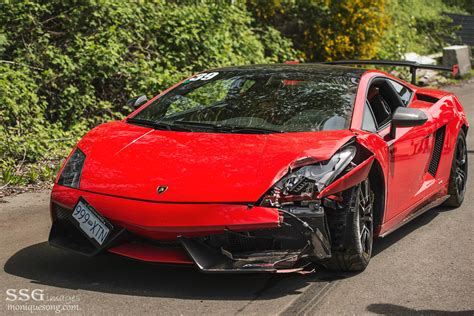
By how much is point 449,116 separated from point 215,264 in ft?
11.2

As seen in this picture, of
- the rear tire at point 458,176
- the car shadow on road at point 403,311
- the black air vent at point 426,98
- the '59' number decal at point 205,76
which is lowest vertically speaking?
the rear tire at point 458,176

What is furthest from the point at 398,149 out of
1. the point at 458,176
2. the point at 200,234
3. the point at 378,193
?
the point at 200,234

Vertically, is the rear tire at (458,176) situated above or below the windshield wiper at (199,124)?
below

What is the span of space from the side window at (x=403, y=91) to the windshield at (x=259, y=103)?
78 centimetres

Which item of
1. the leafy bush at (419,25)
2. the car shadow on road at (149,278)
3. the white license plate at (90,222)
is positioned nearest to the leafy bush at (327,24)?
the leafy bush at (419,25)

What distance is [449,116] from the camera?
293 inches

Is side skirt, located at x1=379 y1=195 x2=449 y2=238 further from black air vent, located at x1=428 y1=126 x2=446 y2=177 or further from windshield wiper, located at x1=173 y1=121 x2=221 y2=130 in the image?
windshield wiper, located at x1=173 y1=121 x2=221 y2=130

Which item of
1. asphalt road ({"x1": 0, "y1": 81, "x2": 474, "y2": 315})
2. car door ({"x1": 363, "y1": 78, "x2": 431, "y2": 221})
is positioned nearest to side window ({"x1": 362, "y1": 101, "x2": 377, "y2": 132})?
car door ({"x1": 363, "y1": 78, "x2": 431, "y2": 221})

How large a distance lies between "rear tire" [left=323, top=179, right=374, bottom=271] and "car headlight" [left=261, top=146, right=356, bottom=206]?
205 millimetres

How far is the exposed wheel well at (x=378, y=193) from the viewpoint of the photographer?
580cm

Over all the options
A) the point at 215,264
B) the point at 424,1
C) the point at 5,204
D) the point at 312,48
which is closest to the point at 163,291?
the point at 215,264

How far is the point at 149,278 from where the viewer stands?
5.30m

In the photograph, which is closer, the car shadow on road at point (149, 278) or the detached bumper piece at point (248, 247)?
the detached bumper piece at point (248, 247)

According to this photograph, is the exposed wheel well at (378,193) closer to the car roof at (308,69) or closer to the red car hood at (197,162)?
the red car hood at (197,162)
